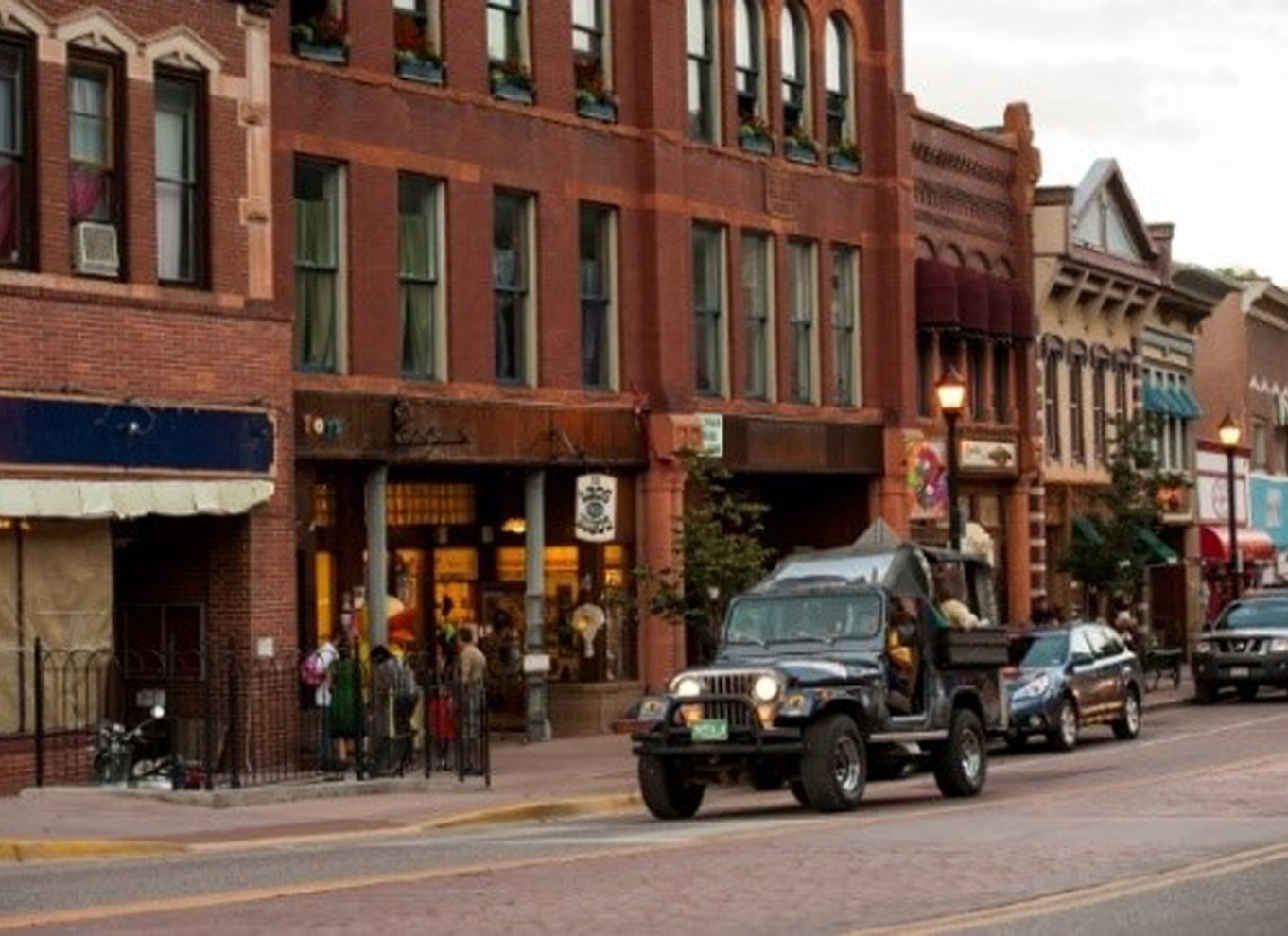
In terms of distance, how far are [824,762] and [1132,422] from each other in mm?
29631

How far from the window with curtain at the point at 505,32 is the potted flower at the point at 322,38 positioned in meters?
3.40

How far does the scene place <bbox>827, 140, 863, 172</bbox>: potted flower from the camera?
154 feet

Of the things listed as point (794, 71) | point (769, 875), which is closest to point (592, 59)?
point (794, 71)

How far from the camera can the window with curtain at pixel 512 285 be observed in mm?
39438

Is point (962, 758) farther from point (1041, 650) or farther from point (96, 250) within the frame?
point (1041, 650)

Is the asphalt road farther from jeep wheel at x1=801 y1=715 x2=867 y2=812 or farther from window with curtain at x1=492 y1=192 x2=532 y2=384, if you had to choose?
window with curtain at x1=492 y1=192 x2=532 y2=384

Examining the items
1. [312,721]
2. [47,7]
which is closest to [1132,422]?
[312,721]

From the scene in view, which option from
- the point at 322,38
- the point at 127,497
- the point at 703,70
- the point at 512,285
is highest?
the point at 703,70

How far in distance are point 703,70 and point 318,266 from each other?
9961 mm

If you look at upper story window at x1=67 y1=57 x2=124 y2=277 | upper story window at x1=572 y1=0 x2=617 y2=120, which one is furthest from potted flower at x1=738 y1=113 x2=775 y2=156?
upper story window at x1=67 y1=57 x2=124 y2=277

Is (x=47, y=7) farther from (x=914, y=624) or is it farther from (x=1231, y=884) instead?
(x=1231, y=884)

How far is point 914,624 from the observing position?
1114 inches

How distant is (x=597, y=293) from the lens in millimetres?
41438

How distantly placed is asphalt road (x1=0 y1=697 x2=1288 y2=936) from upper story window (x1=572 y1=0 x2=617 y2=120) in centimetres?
1541
